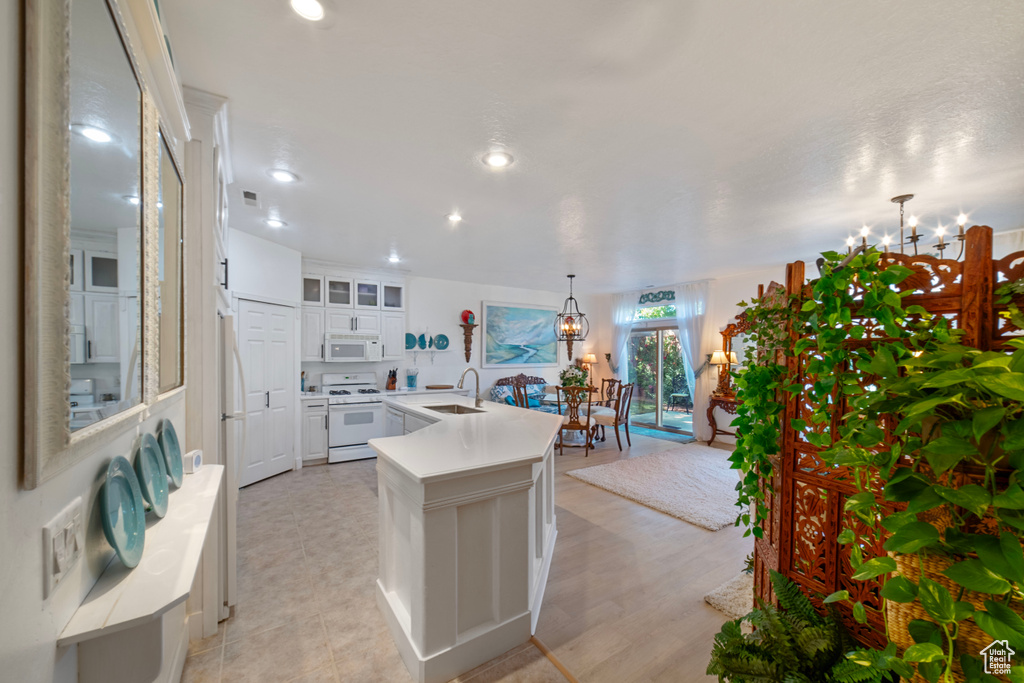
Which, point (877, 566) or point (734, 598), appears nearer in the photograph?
point (877, 566)

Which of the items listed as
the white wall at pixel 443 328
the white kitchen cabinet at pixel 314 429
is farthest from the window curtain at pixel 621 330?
the white kitchen cabinet at pixel 314 429

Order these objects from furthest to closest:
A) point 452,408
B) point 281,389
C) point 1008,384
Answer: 1. point 281,389
2. point 452,408
3. point 1008,384

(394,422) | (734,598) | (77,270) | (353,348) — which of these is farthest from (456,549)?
(353,348)

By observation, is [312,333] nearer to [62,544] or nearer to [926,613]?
[62,544]

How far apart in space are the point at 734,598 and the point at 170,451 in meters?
2.87

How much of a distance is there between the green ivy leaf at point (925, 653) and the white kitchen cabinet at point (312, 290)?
586 centimetres

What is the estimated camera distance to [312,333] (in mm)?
5414

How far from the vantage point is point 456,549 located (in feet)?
5.65

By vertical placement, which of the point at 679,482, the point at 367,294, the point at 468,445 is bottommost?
the point at 679,482

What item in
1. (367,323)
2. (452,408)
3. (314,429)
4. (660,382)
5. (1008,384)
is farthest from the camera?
(660,382)

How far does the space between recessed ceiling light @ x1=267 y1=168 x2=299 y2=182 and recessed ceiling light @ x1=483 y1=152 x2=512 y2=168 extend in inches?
53.5

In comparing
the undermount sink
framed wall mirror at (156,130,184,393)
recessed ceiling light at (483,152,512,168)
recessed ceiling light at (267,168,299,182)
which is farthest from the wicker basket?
recessed ceiling light at (267,168,299,182)

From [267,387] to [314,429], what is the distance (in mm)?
925

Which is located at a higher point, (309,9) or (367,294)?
(309,9)
